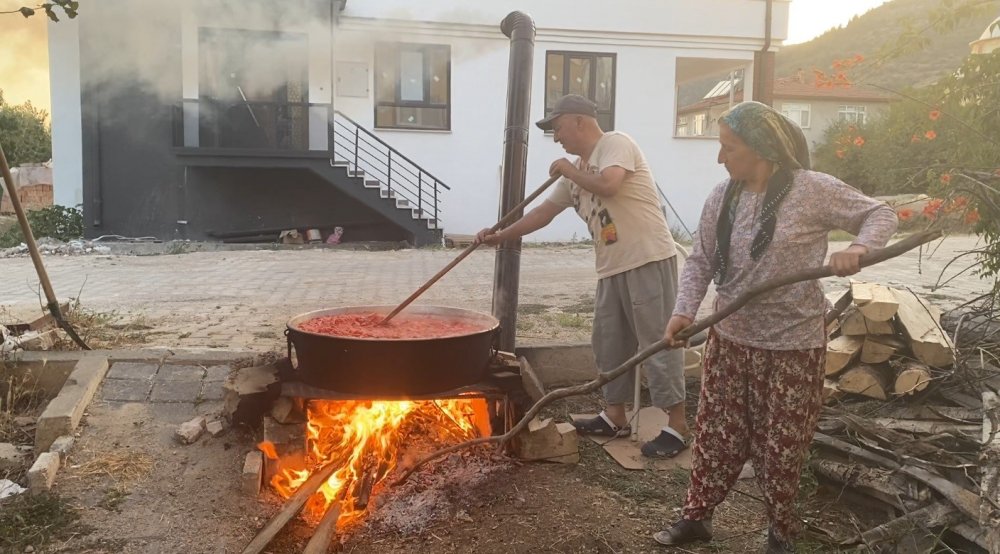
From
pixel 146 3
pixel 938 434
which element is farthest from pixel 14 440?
pixel 146 3

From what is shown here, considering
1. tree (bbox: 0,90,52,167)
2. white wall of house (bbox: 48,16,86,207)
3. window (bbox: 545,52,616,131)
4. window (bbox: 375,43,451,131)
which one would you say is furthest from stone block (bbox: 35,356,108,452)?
tree (bbox: 0,90,52,167)

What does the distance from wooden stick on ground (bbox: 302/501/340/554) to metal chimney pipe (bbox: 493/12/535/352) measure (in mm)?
1831

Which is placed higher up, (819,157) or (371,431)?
(819,157)

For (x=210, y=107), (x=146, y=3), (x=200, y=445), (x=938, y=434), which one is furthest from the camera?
(x=210, y=107)

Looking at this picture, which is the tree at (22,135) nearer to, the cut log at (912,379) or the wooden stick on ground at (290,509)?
the wooden stick on ground at (290,509)

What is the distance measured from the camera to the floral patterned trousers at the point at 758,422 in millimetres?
2695

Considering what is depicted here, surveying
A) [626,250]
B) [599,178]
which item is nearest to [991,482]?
[626,250]

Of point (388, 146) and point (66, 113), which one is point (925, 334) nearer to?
point (388, 146)

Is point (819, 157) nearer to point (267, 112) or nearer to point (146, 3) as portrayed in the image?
point (267, 112)

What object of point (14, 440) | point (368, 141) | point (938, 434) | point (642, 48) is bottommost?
point (14, 440)

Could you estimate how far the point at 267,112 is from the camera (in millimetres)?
14273

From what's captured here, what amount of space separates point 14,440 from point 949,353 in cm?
510

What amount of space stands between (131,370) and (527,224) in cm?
255

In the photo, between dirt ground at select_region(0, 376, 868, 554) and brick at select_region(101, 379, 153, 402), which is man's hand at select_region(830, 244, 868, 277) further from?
brick at select_region(101, 379, 153, 402)
